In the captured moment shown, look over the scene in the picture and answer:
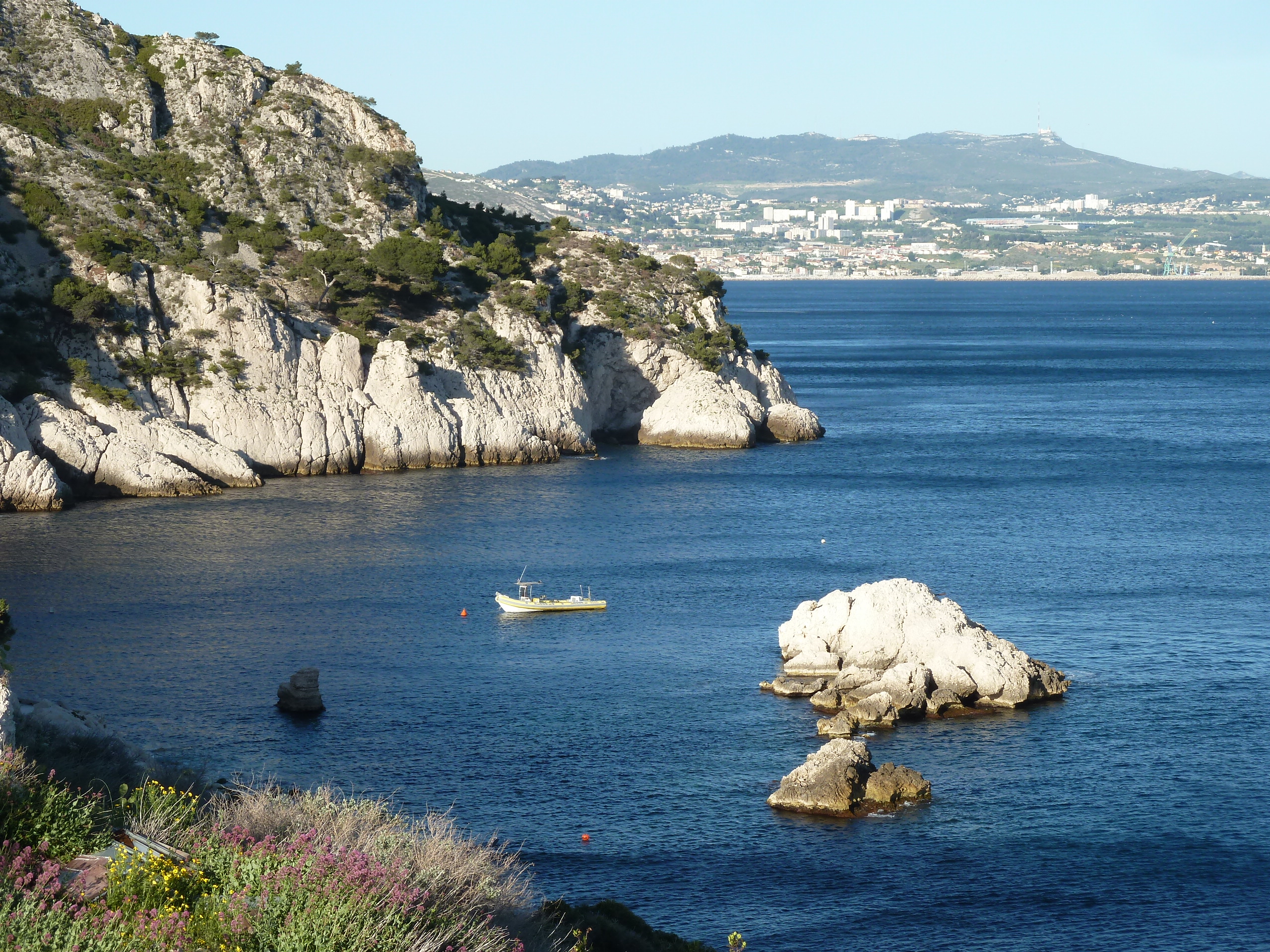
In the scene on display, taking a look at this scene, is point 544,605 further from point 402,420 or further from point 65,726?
point 402,420

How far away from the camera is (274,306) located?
309ft

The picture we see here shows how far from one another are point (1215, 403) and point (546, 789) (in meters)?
110

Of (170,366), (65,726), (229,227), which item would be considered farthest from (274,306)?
(65,726)

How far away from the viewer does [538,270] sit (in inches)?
4574

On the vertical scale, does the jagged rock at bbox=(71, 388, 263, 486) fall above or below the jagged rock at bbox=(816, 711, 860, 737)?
above

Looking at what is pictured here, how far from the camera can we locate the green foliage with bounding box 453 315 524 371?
98.4m

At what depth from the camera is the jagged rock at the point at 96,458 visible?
77.2m

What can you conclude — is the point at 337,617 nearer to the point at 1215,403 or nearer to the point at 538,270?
the point at 538,270

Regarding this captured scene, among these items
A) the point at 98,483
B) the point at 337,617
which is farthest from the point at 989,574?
the point at 98,483

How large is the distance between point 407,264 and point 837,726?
6773 centimetres

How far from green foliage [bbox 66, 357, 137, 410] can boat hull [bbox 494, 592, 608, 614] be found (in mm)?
35571

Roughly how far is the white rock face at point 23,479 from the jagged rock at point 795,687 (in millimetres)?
44487

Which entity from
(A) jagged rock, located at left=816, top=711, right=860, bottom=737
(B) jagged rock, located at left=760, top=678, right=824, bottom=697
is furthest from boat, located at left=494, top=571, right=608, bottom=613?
(A) jagged rock, located at left=816, top=711, right=860, bottom=737

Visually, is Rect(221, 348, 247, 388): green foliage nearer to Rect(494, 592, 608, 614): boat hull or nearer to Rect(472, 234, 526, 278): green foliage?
Rect(472, 234, 526, 278): green foliage
